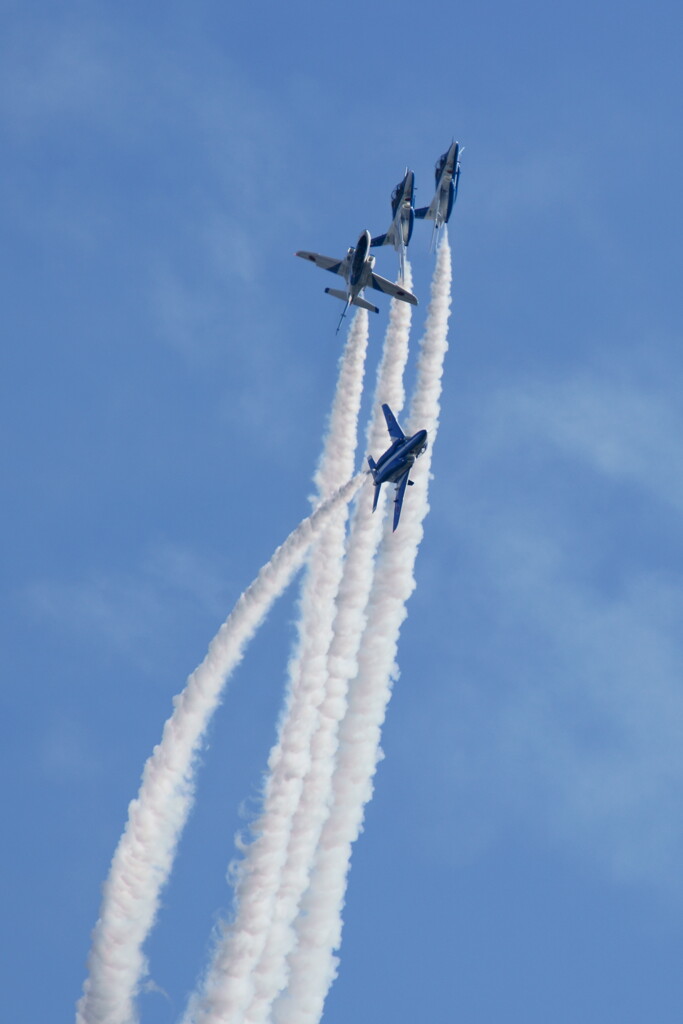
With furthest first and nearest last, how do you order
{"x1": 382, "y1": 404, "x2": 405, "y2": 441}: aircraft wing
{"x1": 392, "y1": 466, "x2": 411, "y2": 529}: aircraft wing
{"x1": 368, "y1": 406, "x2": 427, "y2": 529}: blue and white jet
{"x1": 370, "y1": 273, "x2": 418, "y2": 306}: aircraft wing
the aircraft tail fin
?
1. {"x1": 370, "y1": 273, "x2": 418, "y2": 306}: aircraft wing
2. {"x1": 382, "y1": 404, "x2": 405, "y2": 441}: aircraft wing
3. {"x1": 392, "y1": 466, "x2": 411, "y2": 529}: aircraft wing
4. the aircraft tail fin
5. {"x1": 368, "y1": 406, "x2": 427, "y2": 529}: blue and white jet

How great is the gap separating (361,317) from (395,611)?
585 inches

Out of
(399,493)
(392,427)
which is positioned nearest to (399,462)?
Result: (399,493)

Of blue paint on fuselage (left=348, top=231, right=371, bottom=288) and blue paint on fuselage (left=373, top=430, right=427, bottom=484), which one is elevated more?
blue paint on fuselage (left=348, top=231, right=371, bottom=288)

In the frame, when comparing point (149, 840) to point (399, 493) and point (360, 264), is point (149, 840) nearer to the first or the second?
point (399, 493)

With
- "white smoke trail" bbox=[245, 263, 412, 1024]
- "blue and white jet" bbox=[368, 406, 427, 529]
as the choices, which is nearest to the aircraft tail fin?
"blue and white jet" bbox=[368, 406, 427, 529]

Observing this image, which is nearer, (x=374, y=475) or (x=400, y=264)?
(x=374, y=475)

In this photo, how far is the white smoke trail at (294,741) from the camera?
72750 mm

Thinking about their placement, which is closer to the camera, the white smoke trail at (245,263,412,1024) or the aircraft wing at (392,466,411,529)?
the white smoke trail at (245,263,412,1024)

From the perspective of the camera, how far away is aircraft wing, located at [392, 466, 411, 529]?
3236 inches

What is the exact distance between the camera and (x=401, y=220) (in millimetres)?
90438

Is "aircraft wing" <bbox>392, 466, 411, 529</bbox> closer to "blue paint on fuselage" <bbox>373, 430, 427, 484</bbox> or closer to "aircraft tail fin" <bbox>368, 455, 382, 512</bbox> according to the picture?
"blue paint on fuselage" <bbox>373, 430, 427, 484</bbox>

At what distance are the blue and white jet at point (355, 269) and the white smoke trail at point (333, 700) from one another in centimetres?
371

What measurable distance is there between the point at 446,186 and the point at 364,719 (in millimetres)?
27822

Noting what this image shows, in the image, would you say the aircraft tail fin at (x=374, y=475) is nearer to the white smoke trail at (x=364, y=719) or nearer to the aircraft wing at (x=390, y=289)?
the white smoke trail at (x=364, y=719)
